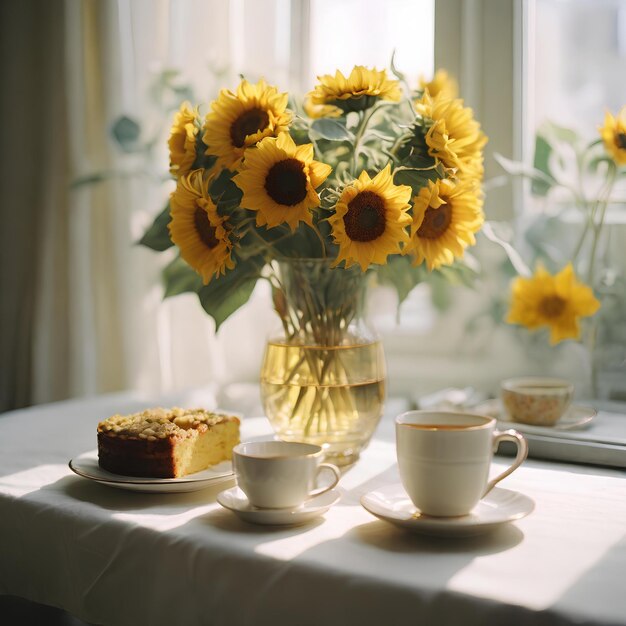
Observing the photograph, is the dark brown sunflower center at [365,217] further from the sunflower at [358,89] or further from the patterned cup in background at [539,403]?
the patterned cup in background at [539,403]

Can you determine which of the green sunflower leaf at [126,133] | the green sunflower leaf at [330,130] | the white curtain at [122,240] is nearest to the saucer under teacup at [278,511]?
the green sunflower leaf at [330,130]

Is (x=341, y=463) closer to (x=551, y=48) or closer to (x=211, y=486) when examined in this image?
(x=211, y=486)

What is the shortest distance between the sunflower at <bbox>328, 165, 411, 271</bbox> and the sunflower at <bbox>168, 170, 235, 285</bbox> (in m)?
0.12

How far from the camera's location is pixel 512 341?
140 cm

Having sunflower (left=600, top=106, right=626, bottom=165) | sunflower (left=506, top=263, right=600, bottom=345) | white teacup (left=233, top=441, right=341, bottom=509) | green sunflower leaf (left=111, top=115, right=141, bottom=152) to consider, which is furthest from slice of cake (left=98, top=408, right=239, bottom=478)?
green sunflower leaf (left=111, top=115, right=141, bottom=152)

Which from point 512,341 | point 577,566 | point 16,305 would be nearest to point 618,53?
point 512,341

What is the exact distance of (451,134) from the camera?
2.89 ft

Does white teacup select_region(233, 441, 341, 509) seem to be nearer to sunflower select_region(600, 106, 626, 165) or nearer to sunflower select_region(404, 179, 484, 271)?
sunflower select_region(404, 179, 484, 271)

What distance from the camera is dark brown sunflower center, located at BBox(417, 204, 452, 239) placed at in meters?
0.86

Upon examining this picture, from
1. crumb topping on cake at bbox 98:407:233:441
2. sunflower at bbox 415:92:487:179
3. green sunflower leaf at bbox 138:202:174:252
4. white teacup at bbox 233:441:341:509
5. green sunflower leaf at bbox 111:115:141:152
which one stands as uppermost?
green sunflower leaf at bbox 111:115:141:152

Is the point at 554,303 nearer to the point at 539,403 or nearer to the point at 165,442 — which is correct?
the point at 539,403

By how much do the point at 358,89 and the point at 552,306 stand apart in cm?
49

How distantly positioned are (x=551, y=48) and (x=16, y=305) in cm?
129

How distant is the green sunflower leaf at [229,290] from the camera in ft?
3.15
